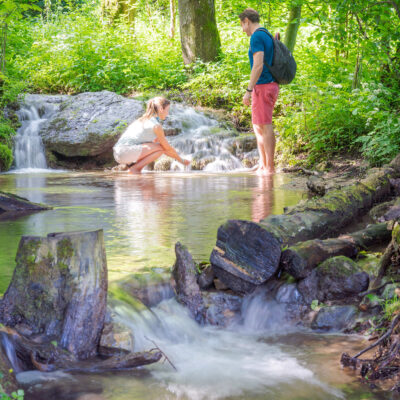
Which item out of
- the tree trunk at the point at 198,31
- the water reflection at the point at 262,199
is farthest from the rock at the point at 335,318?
the tree trunk at the point at 198,31

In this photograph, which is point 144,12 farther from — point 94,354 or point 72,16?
point 94,354

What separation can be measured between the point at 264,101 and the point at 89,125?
22.3ft

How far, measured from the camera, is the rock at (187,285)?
139 inches

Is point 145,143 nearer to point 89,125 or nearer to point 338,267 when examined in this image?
point 89,125

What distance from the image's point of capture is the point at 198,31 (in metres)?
18.6

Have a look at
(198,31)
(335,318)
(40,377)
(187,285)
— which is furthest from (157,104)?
(198,31)

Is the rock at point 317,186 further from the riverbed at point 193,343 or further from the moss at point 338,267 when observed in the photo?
the moss at point 338,267

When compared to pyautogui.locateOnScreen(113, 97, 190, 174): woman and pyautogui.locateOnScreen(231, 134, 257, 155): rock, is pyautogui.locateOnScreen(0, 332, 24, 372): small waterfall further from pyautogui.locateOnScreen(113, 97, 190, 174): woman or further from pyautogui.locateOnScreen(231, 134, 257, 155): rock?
pyautogui.locateOnScreen(231, 134, 257, 155): rock

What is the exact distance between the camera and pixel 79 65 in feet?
62.6

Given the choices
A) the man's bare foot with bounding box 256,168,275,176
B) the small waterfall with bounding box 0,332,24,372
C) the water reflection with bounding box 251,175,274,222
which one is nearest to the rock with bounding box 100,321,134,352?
the small waterfall with bounding box 0,332,24,372

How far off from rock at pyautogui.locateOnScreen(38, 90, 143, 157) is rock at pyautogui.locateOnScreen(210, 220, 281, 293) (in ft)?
39.0

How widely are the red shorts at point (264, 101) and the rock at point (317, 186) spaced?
3.06 m

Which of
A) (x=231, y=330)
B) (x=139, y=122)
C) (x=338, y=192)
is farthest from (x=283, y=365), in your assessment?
(x=139, y=122)

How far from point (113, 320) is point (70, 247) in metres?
0.47
